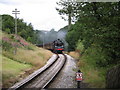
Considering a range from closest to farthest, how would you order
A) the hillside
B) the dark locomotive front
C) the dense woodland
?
the dense woodland < the hillside < the dark locomotive front

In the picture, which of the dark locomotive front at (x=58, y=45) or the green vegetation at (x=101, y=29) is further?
the dark locomotive front at (x=58, y=45)

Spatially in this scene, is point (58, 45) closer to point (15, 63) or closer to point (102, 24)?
point (15, 63)

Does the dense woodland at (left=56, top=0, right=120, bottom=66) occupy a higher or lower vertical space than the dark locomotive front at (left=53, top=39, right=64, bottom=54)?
higher

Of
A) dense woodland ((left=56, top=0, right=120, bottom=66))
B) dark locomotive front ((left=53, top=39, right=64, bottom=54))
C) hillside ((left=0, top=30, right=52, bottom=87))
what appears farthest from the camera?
dark locomotive front ((left=53, top=39, right=64, bottom=54))

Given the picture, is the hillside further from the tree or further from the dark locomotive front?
the dark locomotive front

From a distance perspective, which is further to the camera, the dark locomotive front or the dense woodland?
the dark locomotive front

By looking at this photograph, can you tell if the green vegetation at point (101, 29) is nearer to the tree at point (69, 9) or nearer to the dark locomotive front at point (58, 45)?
the tree at point (69, 9)

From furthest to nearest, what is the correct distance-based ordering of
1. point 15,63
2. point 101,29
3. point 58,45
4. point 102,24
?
point 58,45 → point 15,63 → point 102,24 → point 101,29

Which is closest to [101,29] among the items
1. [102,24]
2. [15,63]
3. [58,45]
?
[102,24]

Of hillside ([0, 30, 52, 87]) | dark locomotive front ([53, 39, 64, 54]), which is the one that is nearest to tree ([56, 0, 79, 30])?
hillside ([0, 30, 52, 87])

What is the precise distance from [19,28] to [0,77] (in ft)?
143

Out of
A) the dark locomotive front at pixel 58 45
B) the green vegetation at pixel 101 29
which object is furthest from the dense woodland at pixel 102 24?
the dark locomotive front at pixel 58 45

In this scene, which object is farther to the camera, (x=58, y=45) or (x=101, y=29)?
(x=58, y=45)

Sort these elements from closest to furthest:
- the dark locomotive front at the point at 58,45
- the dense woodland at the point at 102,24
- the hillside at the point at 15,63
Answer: the dense woodland at the point at 102,24, the hillside at the point at 15,63, the dark locomotive front at the point at 58,45
